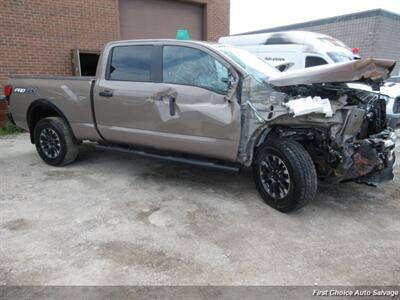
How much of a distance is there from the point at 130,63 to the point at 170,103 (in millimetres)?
978

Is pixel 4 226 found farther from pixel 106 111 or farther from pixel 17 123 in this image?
pixel 17 123

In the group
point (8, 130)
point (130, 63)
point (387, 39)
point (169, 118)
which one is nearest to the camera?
point (169, 118)

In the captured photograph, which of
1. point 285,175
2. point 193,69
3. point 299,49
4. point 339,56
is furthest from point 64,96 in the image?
point 339,56

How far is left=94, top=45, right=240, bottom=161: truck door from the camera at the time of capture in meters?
3.97

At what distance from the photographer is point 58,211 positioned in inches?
151

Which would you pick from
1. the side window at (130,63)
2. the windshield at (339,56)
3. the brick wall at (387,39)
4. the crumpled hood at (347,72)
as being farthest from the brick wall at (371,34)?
the side window at (130,63)

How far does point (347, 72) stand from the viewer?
315cm

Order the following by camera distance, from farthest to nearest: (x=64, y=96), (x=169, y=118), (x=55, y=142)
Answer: (x=55, y=142) < (x=64, y=96) < (x=169, y=118)

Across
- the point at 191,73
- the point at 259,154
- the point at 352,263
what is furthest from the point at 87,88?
the point at 352,263

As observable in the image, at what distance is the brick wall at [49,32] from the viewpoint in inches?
315

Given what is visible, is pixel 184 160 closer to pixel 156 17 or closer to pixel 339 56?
pixel 339 56

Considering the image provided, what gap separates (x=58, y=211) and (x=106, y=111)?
160cm

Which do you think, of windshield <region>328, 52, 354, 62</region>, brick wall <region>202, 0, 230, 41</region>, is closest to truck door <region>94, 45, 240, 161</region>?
windshield <region>328, 52, 354, 62</region>

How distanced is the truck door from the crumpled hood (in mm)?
766
